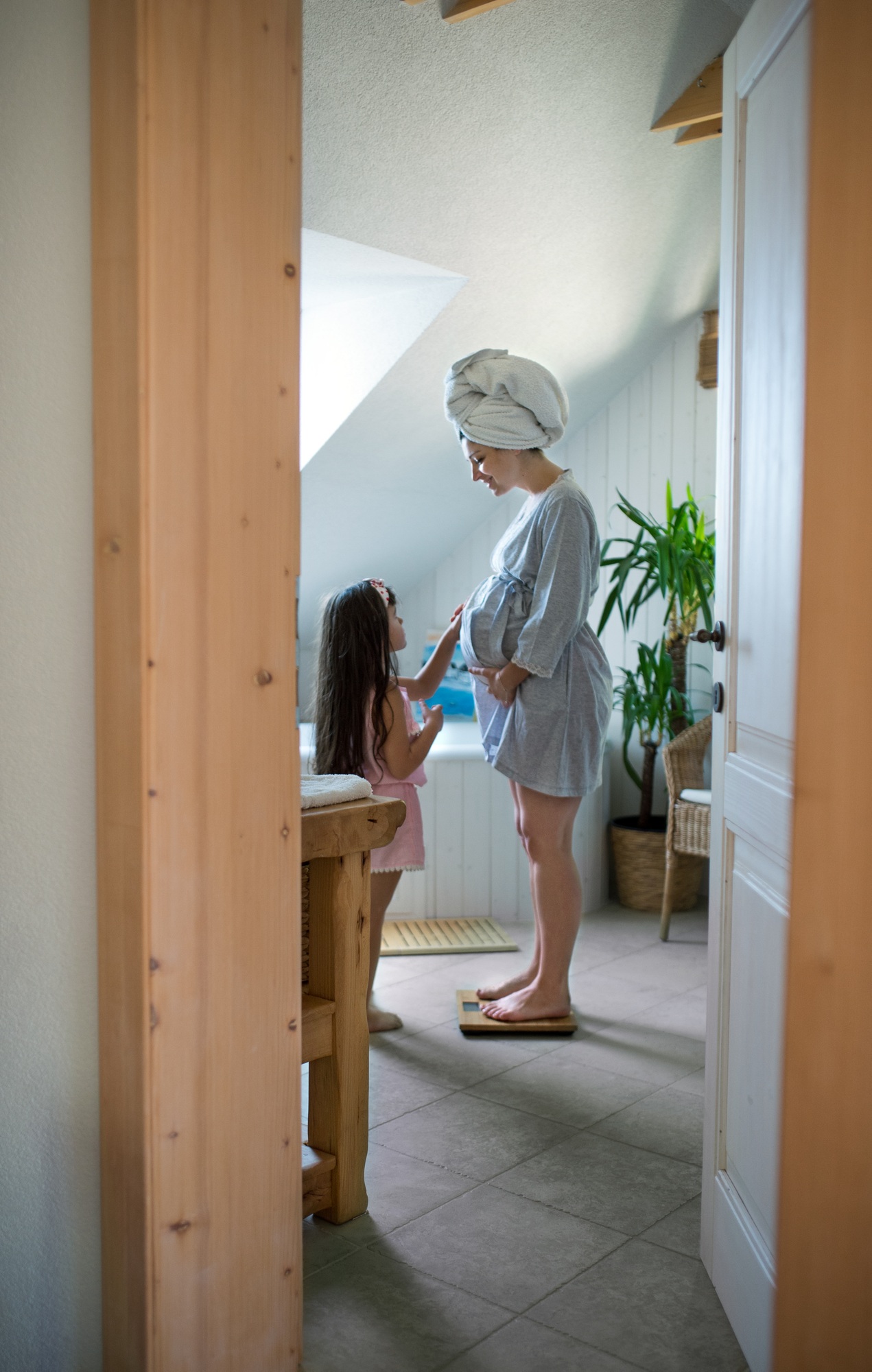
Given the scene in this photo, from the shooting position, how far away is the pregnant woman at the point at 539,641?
2465 mm

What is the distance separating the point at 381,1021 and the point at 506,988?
34 centimetres

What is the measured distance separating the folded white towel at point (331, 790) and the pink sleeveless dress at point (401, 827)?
24.0 inches

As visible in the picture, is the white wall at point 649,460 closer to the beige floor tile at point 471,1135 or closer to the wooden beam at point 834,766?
the beige floor tile at point 471,1135

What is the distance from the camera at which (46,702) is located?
122 centimetres

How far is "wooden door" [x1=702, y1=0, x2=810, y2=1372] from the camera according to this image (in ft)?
4.28

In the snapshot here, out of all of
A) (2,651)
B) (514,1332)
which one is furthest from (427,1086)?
(2,651)

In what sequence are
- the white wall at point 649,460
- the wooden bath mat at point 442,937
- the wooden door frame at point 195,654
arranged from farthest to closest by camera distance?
the white wall at point 649,460 → the wooden bath mat at point 442,937 → the wooden door frame at point 195,654

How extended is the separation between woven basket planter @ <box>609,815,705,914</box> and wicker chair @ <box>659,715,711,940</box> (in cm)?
15

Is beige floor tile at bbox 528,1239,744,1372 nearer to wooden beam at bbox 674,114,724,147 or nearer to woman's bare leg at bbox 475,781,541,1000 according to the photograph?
woman's bare leg at bbox 475,781,541,1000

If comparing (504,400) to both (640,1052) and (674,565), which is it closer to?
(674,565)

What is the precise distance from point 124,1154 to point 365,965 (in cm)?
61

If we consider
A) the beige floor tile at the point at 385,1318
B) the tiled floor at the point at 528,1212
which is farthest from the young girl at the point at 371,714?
the beige floor tile at the point at 385,1318

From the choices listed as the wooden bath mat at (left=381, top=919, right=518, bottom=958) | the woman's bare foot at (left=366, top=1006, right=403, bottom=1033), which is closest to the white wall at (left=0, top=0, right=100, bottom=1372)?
the woman's bare foot at (left=366, top=1006, right=403, bottom=1033)

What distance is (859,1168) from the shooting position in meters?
1.19
